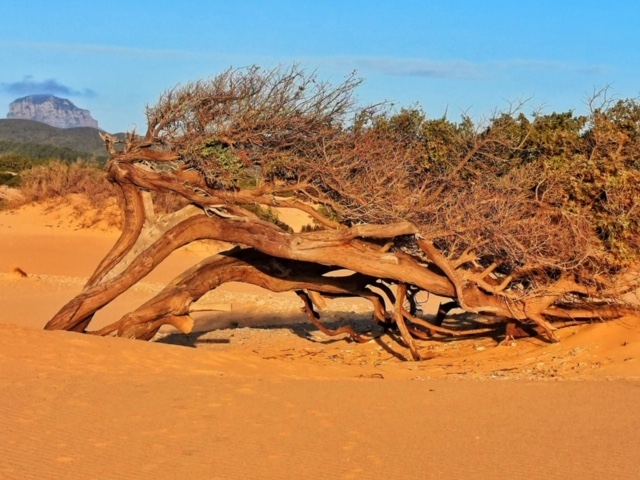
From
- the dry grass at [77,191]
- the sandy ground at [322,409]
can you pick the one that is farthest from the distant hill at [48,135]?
the sandy ground at [322,409]

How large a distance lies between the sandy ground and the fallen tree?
113 cm

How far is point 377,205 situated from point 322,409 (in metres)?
4.88

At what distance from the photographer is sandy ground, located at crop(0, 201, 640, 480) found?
6445mm

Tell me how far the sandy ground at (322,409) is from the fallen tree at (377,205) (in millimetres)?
1133

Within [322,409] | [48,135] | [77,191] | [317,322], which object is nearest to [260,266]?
[317,322]

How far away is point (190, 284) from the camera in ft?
44.0

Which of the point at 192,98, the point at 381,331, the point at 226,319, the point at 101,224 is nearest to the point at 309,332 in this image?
the point at 381,331

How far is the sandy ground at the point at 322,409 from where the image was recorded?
6.45 metres

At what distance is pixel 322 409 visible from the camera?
8.34 metres

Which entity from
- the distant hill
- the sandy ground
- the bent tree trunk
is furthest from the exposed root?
the distant hill

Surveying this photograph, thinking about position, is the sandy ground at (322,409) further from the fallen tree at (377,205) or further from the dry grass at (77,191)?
the dry grass at (77,191)

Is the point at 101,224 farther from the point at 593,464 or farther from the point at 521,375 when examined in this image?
the point at 593,464

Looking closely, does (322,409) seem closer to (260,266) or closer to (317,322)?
(260,266)

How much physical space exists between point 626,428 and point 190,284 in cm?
771
